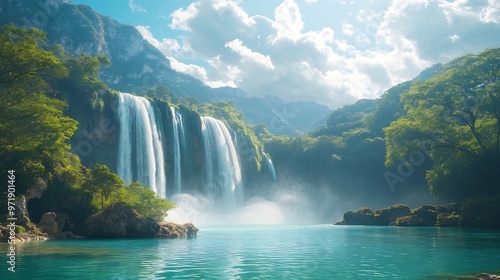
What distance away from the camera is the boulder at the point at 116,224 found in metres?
24.5

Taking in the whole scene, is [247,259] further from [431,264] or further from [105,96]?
[105,96]

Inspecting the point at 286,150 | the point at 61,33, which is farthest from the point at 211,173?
the point at 61,33

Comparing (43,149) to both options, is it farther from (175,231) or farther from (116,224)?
(175,231)

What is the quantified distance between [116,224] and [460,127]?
36.0 meters

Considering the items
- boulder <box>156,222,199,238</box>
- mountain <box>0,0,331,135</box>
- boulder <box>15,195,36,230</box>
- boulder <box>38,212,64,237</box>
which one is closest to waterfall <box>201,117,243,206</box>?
boulder <box>156,222,199,238</box>

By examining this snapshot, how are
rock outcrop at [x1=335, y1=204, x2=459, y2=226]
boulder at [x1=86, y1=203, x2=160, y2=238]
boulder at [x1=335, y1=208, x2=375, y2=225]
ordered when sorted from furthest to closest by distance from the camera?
1. boulder at [x1=335, y1=208, x2=375, y2=225]
2. rock outcrop at [x1=335, y1=204, x2=459, y2=226]
3. boulder at [x1=86, y1=203, x2=160, y2=238]

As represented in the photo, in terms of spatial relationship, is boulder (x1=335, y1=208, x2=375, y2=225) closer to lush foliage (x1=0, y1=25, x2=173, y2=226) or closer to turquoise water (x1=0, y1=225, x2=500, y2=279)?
lush foliage (x1=0, y1=25, x2=173, y2=226)

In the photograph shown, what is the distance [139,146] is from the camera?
46625 millimetres

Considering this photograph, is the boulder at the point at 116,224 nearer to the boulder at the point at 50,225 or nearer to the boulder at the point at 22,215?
the boulder at the point at 50,225

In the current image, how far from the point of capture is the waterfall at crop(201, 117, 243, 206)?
59.5 m

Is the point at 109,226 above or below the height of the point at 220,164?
below

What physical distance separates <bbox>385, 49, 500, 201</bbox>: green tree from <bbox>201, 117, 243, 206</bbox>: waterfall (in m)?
28.7

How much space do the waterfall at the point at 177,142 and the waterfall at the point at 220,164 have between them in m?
5.21

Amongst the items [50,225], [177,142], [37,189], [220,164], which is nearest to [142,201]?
[50,225]
